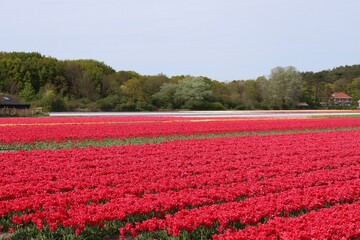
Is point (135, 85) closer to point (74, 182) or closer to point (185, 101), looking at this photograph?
point (185, 101)

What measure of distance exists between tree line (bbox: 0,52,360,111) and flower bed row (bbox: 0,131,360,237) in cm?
6313

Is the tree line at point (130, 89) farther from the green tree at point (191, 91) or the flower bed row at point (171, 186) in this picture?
the flower bed row at point (171, 186)

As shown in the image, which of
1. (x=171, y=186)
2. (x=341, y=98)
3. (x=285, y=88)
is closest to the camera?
(x=171, y=186)

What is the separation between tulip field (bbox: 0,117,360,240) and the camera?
663 centimetres

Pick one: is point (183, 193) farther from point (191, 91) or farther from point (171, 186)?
point (191, 91)

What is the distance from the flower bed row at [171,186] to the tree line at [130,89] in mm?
63132

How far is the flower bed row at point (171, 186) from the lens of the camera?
701 centimetres

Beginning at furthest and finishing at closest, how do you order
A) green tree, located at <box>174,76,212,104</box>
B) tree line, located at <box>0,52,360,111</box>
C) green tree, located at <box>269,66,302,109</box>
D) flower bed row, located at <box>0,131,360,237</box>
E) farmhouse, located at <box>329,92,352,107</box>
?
farmhouse, located at <box>329,92,352,107</box> → green tree, located at <box>269,66,302,109</box> → green tree, located at <box>174,76,212,104</box> → tree line, located at <box>0,52,360,111</box> → flower bed row, located at <box>0,131,360,237</box>

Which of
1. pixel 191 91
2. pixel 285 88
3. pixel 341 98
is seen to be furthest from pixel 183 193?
pixel 341 98

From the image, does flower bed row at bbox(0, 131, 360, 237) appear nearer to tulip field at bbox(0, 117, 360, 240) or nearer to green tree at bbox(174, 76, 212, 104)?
tulip field at bbox(0, 117, 360, 240)

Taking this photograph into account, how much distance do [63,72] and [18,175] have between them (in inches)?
3556

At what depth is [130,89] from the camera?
9369 centimetres

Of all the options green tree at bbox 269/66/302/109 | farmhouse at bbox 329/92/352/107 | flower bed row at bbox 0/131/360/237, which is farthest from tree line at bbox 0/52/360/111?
flower bed row at bbox 0/131/360/237

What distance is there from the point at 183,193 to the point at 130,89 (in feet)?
282
